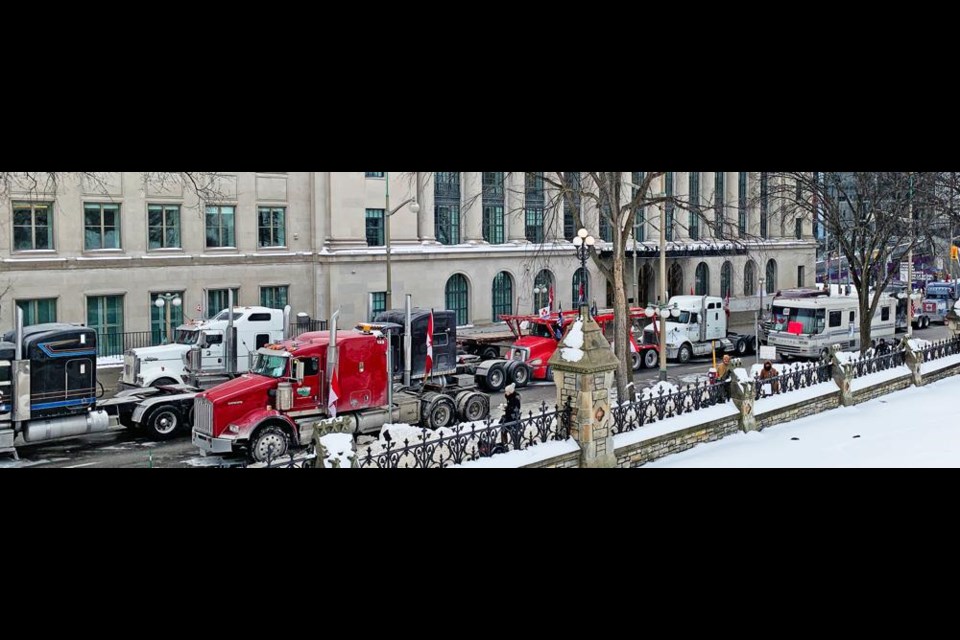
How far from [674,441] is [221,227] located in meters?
21.2

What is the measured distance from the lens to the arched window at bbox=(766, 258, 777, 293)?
47.0 m

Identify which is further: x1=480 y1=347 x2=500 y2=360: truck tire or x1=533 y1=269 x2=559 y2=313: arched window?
A: x1=533 y1=269 x2=559 y2=313: arched window

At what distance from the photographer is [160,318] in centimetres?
2991

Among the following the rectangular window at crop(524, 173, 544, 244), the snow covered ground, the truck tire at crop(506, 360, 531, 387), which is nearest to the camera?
the snow covered ground

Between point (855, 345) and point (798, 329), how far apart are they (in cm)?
304

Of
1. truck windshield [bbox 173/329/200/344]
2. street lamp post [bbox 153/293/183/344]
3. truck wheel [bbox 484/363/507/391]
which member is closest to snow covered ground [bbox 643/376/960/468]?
truck wheel [bbox 484/363/507/391]

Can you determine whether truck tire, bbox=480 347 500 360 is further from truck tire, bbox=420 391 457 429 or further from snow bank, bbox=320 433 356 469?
snow bank, bbox=320 433 356 469

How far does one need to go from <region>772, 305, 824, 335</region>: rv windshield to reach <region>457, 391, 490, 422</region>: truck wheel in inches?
558

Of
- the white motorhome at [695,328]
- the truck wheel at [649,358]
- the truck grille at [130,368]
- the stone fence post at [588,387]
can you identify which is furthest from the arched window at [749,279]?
the stone fence post at [588,387]

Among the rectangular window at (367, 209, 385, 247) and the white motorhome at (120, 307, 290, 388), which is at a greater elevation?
the rectangular window at (367, 209, 385, 247)

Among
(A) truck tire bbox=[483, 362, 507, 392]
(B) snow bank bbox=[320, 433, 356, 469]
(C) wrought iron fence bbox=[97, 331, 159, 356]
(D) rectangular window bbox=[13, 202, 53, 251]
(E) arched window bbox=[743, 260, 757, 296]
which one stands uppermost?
(D) rectangular window bbox=[13, 202, 53, 251]

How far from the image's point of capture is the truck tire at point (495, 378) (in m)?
23.6

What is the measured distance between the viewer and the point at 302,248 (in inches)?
1324

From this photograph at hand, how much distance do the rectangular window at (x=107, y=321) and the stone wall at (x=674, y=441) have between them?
2029 cm
